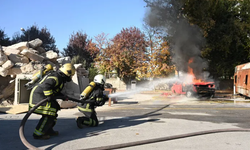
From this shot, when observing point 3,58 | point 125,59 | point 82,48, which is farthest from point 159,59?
point 3,58

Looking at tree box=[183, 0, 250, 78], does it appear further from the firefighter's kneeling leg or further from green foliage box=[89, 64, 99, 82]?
the firefighter's kneeling leg

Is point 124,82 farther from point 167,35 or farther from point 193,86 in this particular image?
point 193,86

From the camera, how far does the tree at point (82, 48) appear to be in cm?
2947

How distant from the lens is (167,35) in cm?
2281

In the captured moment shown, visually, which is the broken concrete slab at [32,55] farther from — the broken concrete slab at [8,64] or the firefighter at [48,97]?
the firefighter at [48,97]

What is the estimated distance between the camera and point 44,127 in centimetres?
492

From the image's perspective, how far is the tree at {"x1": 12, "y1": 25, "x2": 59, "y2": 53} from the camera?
3077cm

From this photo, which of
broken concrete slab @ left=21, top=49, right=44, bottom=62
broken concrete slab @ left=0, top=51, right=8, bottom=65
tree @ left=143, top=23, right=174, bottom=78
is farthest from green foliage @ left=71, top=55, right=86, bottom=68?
broken concrete slab @ left=0, top=51, right=8, bottom=65

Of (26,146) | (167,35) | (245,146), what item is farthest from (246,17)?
(26,146)

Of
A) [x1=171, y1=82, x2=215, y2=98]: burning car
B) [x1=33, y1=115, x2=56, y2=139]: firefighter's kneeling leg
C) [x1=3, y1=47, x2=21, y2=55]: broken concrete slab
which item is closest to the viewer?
[x1=33, y1=115, x2=56, y2=139]: firefighter's kneeling leg

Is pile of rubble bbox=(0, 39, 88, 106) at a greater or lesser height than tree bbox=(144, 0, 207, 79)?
lesser

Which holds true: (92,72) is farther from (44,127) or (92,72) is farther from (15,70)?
(44,127)

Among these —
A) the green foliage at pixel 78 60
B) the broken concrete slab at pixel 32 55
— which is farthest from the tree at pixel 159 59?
the broken concrete slab at pixel 32 55

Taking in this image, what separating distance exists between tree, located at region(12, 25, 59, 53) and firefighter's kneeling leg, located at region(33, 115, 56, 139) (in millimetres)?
27580
